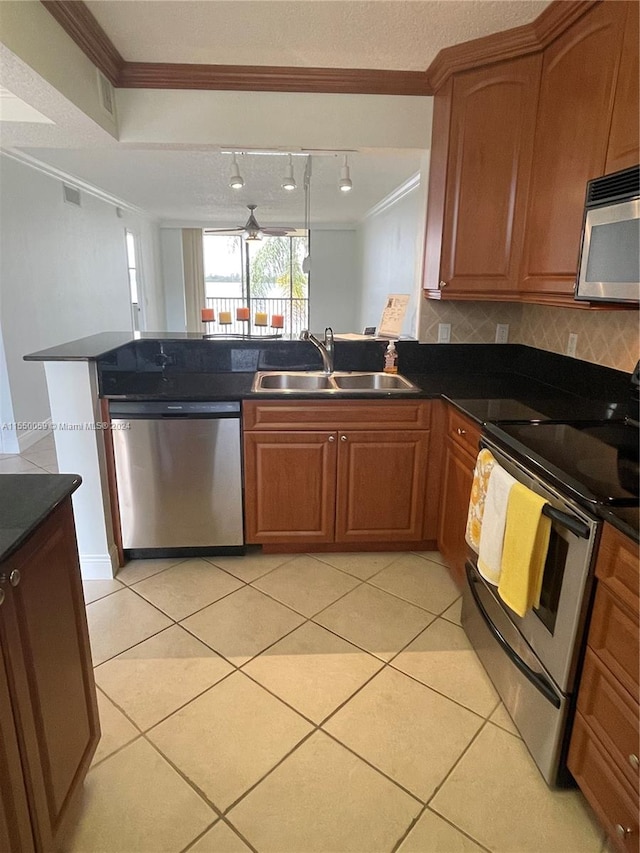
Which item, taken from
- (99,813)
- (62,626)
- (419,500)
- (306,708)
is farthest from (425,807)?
(419,500)

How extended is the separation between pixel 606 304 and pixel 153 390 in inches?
77.7

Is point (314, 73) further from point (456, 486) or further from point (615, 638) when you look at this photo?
point (615, 638)

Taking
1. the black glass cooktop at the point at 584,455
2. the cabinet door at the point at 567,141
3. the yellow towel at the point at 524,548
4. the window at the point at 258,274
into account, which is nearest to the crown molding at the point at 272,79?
the cabinet door at the point at 567,141

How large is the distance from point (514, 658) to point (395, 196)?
543 centimetres

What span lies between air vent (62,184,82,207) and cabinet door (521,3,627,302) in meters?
4.89

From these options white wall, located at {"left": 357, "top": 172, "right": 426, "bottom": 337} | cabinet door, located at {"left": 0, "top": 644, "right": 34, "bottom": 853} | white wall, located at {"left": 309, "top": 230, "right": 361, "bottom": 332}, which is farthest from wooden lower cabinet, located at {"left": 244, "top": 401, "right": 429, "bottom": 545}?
white wall, located at {"left": 309, "top": 230, "right": 361, "bottom": 332}

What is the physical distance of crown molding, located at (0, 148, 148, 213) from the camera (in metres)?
4.23

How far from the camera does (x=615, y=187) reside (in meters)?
1.58

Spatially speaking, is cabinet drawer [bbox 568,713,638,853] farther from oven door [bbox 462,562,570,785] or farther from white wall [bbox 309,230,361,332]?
white wall [bbox 309,230,361,332]

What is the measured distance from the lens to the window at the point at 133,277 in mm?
7637

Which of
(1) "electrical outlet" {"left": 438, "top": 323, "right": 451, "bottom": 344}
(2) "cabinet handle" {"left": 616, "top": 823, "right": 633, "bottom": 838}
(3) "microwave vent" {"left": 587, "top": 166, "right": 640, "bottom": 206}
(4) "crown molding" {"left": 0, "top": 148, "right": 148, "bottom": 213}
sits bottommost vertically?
(2) "cabinet handle" {"left": 616, "top": 823, "right": 633, "bottom": 838}

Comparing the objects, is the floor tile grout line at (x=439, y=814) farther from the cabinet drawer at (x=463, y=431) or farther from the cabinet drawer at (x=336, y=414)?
the cabinet drawer at (x=336, y=414)

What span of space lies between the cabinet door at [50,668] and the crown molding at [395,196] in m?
4.18

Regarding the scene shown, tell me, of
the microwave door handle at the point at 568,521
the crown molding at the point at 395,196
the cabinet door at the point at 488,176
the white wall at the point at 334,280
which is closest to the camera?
the microwave door handle at the point at 568,521
